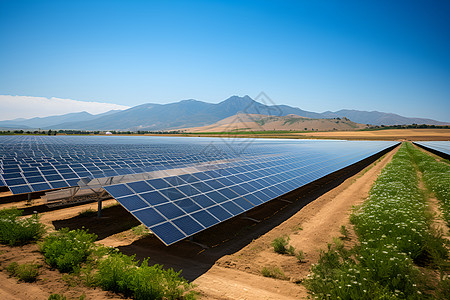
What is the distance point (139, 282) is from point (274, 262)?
5.39 meters

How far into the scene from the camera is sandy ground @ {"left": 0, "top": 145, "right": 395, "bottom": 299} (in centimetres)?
721

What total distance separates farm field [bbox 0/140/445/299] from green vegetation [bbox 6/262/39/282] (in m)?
0.18

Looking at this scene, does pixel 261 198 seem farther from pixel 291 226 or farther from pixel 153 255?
pixel 153 255

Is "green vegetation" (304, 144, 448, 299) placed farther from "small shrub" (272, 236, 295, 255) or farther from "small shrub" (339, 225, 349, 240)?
"small shrub" (272, 236, 295, 255)

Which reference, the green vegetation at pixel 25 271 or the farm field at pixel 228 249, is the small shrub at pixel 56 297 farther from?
the green vegetation at pixel 25 271

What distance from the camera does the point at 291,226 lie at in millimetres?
13477

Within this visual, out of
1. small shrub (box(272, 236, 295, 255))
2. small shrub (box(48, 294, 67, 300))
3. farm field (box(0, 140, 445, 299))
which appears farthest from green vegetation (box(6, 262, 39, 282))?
small shrub (box(272, 236, 295, 255))

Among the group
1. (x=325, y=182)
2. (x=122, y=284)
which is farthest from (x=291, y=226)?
(x=325, y=182)

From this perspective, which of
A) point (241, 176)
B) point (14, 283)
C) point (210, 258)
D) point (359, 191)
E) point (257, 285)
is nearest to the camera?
point (14, 283)

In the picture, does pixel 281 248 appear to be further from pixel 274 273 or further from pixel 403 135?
pixel 403 135

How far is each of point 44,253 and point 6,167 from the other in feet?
41.7

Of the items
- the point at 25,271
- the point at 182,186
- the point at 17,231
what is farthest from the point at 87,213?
the point at 25,271

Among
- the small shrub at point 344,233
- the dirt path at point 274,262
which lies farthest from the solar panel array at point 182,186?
the small shrub at point 344,233

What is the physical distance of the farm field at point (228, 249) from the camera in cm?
722
